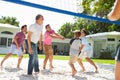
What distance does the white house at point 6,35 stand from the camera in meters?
41.1

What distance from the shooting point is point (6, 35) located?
4266 cm

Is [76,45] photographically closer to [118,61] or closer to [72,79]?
[72,79]

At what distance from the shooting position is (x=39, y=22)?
8398 millimetres

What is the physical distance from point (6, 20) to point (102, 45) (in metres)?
45.6

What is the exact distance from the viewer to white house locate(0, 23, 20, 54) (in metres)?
41.1

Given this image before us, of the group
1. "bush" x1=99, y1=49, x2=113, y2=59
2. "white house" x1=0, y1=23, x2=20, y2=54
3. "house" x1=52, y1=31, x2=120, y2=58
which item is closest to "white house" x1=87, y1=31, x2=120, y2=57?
"house" x1=52, y1=31, x2=120, y2=58

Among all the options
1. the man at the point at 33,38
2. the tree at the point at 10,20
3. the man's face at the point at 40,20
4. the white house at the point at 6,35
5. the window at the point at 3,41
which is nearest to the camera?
the man at the point at 33,38

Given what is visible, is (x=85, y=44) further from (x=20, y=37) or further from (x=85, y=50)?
(x=20, y=37)

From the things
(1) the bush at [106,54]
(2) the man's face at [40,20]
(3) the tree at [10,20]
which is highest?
(3) the tree at [10,20]

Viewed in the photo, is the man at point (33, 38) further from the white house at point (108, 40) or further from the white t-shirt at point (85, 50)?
the white house at point (108, 40)

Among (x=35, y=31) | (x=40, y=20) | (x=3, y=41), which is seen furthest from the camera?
(x=3, y=41)

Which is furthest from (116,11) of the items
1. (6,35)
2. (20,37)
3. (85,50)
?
(6,35)

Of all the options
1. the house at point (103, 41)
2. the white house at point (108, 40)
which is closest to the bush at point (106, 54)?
the house at point (103, 41)

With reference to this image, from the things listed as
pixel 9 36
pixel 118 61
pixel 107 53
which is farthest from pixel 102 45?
pixel 118 61
